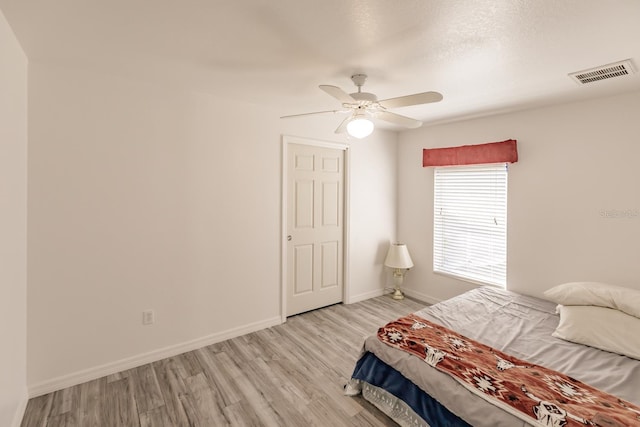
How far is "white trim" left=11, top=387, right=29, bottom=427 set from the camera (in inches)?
74.4

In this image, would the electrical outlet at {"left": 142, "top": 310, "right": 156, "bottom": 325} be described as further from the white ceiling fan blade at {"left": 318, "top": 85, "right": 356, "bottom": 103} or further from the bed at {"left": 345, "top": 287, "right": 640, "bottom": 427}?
the white ceiling fan blade at {"left": 318, "top": 85, "right": 356, "bottom": 103}

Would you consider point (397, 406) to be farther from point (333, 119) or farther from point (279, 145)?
point (333, 119)

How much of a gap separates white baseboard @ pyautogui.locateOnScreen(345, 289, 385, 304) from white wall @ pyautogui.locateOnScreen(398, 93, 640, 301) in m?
1.16

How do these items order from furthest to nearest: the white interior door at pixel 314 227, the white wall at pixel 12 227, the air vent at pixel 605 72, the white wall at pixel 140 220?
the white interior door at pixel 314 227
the white wall at pixel 140 220
the air vent at pixel 605 72
the white wall at pixel 12 227

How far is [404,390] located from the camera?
6.35 feet

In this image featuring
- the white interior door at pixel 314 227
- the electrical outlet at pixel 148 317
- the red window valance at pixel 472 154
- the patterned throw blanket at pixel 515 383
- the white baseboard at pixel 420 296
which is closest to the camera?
the patterned throw blanket at pixel 515 383

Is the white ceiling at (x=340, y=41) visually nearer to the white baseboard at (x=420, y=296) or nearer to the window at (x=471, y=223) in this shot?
the window at (x=471, y=223)

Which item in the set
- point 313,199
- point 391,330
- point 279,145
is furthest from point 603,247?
point 279,145

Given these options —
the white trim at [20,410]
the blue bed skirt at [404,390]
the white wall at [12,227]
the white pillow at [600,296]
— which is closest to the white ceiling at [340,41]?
the white wall at [12,227]

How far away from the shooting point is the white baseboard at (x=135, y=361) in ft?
7.38

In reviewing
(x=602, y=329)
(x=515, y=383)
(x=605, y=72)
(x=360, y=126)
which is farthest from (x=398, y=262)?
(x=605, y=72)

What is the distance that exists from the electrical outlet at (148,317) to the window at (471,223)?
10.9ft

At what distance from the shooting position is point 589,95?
274 cm

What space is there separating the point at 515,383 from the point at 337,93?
1931 millimetres
